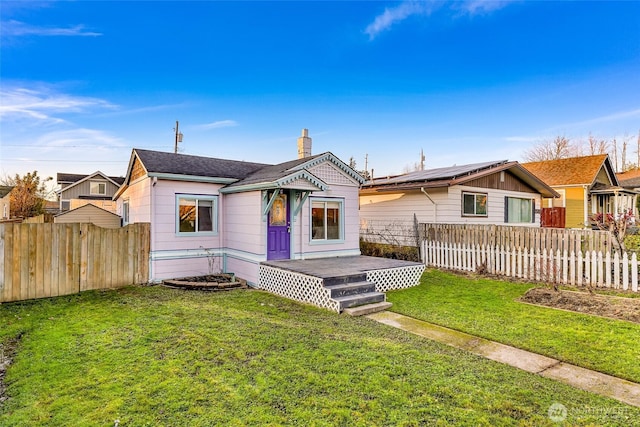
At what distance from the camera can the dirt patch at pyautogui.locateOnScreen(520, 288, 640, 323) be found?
6.21 metres

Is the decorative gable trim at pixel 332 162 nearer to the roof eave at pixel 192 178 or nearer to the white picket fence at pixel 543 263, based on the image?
the roof eave at pixel 192 178

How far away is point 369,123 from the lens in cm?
2103

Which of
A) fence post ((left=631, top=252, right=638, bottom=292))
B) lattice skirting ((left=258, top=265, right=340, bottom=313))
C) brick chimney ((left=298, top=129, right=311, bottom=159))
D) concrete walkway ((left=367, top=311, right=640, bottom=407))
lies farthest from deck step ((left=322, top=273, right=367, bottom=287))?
brick chimney ((left=298, top=129, right=311, bottom=159))

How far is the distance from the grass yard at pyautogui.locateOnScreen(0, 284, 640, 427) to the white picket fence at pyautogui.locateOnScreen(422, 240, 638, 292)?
19.6 feet

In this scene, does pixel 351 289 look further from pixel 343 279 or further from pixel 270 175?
pixel 270 175

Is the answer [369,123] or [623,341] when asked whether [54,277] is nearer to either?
[623,341]

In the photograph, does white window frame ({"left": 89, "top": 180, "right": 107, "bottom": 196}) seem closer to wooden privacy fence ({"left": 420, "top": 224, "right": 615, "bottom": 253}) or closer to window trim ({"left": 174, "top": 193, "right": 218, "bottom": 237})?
window trim ({"left": 174, "top": 193, "right": 218, "bottom": 237})

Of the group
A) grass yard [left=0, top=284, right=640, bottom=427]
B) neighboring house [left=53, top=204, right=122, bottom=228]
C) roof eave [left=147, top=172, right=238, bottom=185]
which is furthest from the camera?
neighboring house [left=53, top=204, right=122, bottom=228]

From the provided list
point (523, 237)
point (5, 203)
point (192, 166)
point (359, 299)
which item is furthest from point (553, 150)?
point (5, 203)

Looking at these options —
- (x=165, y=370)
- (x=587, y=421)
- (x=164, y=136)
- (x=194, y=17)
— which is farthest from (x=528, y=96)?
(x=164, y=136)

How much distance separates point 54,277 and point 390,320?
7.71 metres

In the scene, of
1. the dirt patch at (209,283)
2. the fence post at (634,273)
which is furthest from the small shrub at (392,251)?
the fence post at (634,273)

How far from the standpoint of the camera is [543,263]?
931 centimetres

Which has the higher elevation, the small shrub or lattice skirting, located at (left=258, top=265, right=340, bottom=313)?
the small shrub
